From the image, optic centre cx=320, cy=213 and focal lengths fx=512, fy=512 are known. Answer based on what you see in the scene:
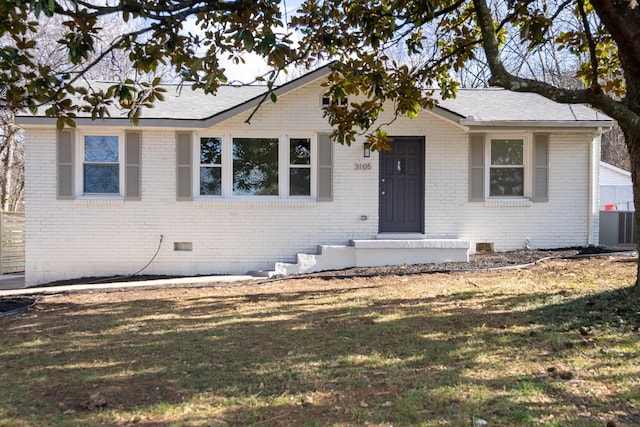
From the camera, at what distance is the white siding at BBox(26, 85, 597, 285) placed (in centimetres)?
1084

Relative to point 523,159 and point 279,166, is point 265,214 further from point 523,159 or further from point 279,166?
point 523,159

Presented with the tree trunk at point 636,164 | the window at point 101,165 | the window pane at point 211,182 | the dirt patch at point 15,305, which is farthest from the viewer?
the window pane at point 211,182

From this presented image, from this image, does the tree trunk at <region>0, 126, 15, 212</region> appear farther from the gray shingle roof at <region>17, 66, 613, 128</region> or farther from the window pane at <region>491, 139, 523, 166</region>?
the window pane at <region>491, 139, 523, 166</region>

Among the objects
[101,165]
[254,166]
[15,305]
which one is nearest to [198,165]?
[254,166]

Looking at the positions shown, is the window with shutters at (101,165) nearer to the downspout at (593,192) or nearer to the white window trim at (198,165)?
the white window trim at (198,165)

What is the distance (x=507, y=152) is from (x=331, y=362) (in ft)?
27.6

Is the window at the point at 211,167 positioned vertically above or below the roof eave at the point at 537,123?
below

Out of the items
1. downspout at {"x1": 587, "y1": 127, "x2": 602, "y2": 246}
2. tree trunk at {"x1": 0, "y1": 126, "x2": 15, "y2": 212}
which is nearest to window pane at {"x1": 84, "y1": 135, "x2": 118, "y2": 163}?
downspout at {"x1": 587, "y1": 127, "x2": 602, "y2": 246}

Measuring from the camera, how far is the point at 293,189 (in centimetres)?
1130

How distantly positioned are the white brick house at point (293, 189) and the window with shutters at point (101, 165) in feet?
0.09

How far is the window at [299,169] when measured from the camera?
11.3 meters

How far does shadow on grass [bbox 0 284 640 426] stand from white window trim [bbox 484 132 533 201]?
182 inches

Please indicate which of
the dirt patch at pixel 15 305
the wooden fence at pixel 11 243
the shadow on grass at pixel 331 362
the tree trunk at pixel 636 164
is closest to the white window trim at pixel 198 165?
the dirt patch at pixel 15 305

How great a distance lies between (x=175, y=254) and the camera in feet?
36.3
